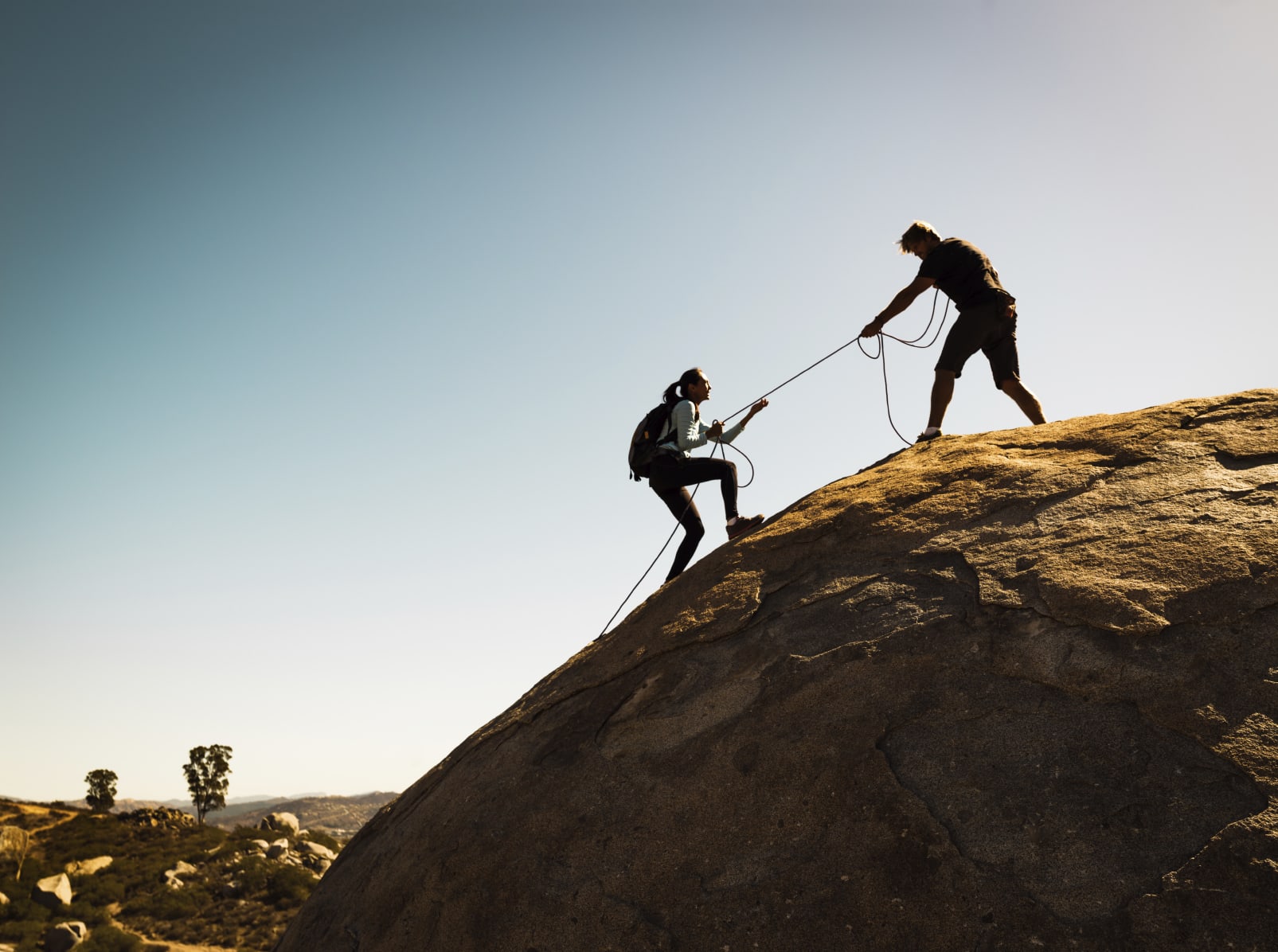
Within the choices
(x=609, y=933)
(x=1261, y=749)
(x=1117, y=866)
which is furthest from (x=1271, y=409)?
(x=609, y=933)

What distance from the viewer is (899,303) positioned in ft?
20.9

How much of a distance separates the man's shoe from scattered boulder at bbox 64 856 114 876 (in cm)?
2715

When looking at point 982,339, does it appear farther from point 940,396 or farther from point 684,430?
point 684,430

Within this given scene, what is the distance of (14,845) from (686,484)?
29296 mm

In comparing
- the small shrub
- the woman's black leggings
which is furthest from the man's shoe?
the small shrub

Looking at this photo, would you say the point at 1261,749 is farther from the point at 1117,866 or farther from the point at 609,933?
the point at 609,933

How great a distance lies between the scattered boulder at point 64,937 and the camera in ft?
57.4

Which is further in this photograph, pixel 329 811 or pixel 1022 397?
pixel 329 811

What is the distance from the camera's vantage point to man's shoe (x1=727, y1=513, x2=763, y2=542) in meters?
5.98

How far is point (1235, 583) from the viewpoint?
3.37 meters

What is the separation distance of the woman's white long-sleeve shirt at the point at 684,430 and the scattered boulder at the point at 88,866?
2698cm

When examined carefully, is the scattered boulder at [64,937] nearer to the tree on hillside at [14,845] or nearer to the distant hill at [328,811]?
the tree on hillside at [14,845]

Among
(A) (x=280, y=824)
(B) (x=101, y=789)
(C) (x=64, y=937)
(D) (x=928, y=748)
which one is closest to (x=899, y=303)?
(D) (x=928, y=748)

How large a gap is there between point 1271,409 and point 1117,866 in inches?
126
